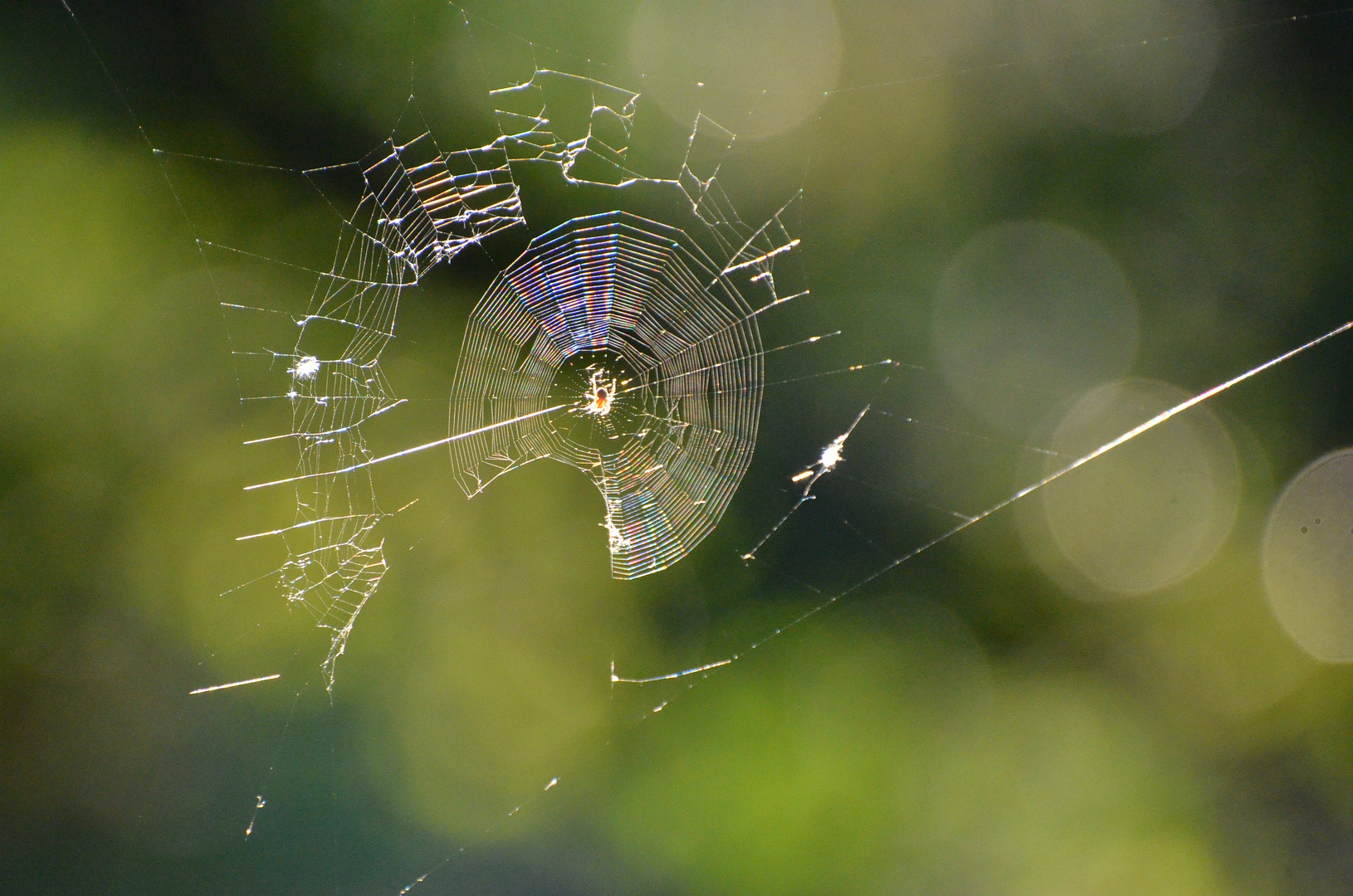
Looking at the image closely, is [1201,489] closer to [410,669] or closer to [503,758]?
[503,758]

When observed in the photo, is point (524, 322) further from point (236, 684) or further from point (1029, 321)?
point (1029, 321)

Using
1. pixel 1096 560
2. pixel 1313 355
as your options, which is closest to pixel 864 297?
pixel 1096 560

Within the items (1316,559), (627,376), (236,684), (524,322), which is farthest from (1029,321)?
(236,684)

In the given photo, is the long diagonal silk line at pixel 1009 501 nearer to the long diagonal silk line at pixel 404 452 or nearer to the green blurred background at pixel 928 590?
the green blurred background at pixel 928 590

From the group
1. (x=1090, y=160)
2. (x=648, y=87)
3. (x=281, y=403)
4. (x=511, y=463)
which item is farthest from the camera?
(x=1090, y=160)

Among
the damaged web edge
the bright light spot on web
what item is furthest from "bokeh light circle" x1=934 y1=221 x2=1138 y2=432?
the bright light spot on web

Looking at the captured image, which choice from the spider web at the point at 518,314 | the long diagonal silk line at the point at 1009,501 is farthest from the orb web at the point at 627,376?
the long diagonal silk line at the point at 1009,501

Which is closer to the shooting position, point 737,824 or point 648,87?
point 648,87
